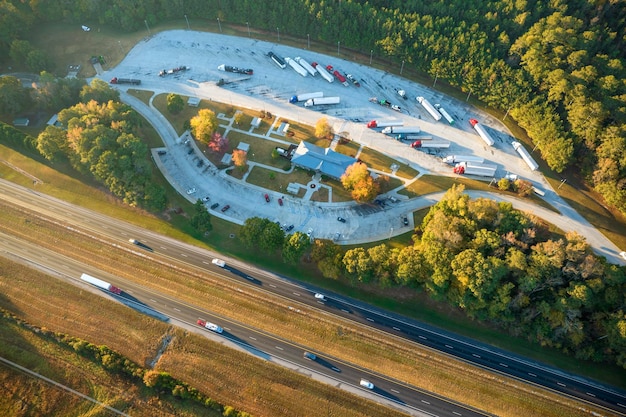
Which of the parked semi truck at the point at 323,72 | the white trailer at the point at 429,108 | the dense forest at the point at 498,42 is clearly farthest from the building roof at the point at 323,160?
the dense forest at the point at 498,42

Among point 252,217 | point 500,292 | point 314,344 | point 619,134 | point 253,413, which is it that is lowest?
point 253,413

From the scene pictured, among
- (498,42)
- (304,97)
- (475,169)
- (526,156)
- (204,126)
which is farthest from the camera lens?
(304,97)

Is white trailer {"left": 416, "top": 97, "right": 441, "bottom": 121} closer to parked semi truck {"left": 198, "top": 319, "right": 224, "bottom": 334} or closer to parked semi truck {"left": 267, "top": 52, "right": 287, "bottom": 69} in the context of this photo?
parked semi truck {"left": 267, "top": 52, "right": 287, "bottom": 69}

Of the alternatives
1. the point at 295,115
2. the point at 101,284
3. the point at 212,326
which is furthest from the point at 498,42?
the point at 101,284

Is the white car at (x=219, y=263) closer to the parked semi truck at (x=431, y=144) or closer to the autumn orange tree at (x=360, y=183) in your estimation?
the autumn orange tree at (x=360, y=183)

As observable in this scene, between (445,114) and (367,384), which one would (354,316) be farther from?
(445,114)

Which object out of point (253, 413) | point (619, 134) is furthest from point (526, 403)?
point (619, 134)

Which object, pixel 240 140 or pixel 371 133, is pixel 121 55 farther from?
pixel 371 133
